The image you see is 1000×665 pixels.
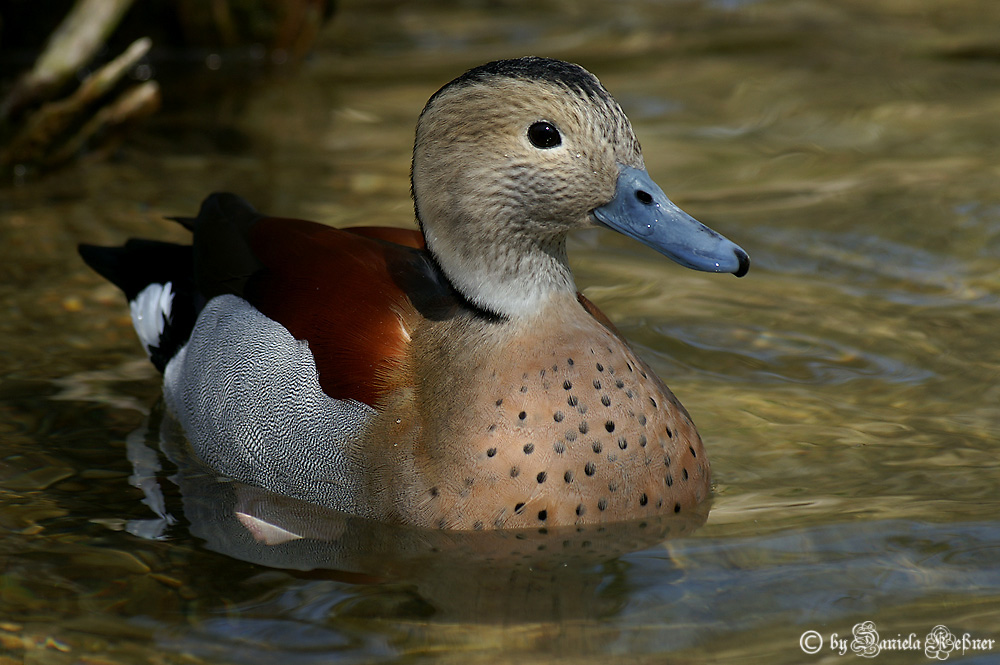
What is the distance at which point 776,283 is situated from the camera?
22.8 feet

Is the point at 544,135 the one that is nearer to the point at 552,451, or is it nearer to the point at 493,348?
the point at 493,348

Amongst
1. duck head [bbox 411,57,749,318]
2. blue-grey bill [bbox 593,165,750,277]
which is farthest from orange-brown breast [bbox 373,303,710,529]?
blue-grey bill [bbox 593,165,750,277]

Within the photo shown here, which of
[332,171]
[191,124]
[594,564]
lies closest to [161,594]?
[594,564]

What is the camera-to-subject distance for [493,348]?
180 inches

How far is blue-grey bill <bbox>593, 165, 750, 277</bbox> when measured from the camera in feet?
14.5

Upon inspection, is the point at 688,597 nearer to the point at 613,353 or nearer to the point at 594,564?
the point at 594,564

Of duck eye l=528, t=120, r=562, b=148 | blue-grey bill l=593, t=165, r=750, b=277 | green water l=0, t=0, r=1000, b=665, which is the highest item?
duck eye l=528, t=120, r=562, b=148

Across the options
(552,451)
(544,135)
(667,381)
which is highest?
(544,135)

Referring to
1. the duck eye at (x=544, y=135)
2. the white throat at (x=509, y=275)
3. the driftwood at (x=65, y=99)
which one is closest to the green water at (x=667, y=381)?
the driftwood at (x=65, y=99)

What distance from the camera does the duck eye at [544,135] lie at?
440 centimetres

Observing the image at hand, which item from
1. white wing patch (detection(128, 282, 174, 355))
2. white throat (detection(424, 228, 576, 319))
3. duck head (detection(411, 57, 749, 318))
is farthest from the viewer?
white wing patch (detection(128, 282, 174, 355))

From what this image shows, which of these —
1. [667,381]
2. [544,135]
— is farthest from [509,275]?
[667,381]

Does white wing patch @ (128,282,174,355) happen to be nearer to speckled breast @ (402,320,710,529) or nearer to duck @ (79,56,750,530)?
duck @ (79,56,750,530)

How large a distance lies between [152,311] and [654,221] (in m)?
2.70
